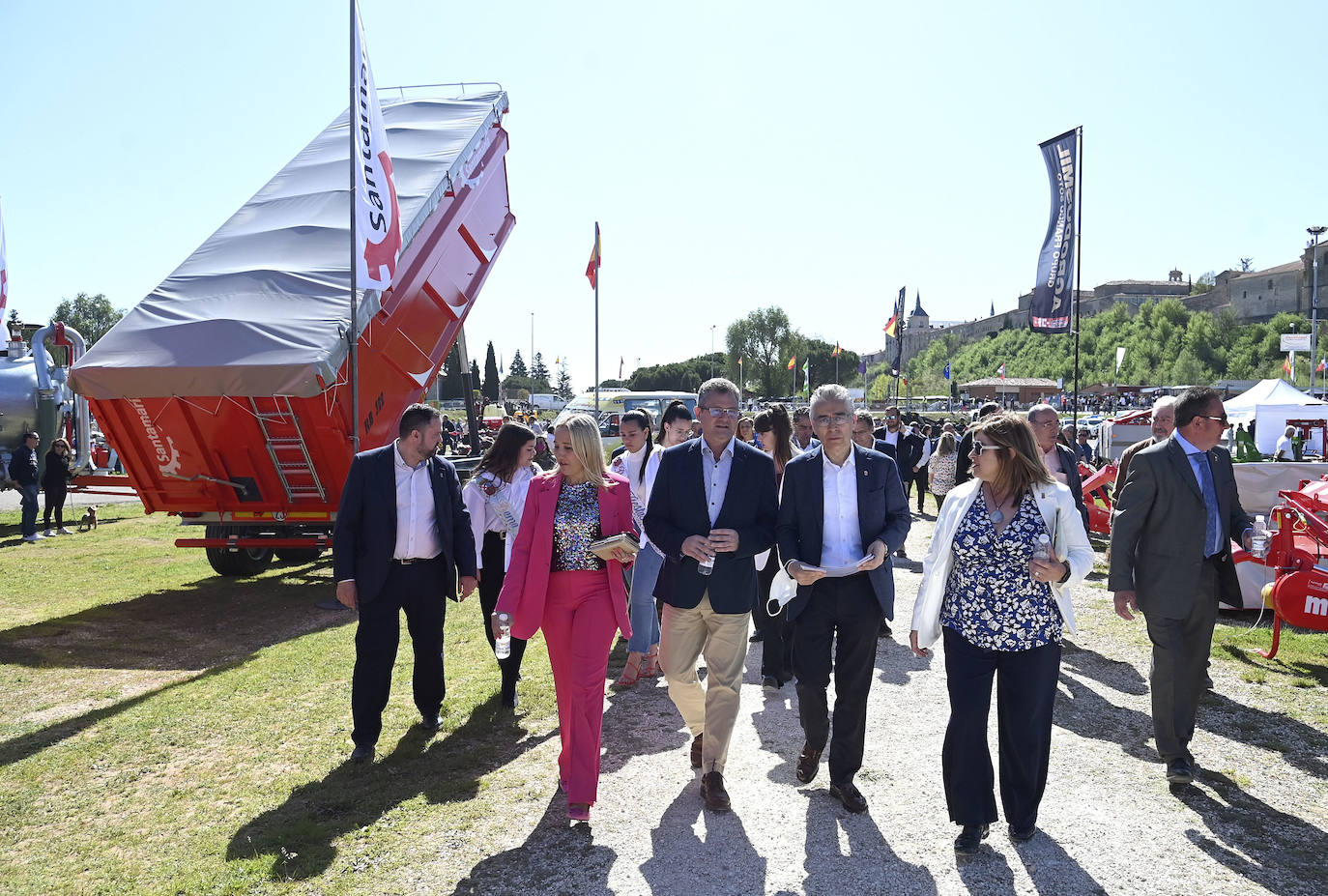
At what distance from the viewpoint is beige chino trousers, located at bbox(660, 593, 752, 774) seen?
4.43 meters

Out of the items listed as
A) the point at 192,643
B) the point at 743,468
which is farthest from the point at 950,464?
the point at 192,643

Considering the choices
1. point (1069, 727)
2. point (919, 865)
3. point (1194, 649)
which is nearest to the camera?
point (919, 865)

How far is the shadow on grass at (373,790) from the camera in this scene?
397 centimetres

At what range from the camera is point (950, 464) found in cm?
1029

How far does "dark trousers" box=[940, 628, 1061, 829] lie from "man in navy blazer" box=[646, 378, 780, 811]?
1.05 meters

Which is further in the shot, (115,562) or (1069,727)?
(115,562)

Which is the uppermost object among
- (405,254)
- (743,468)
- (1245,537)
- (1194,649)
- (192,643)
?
(405,254)

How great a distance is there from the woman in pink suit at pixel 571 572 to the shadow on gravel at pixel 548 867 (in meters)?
0.17

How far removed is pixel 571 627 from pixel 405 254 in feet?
22.7

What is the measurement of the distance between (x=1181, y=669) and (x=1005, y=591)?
1.62 m

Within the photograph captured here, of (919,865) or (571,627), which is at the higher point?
(571,627)

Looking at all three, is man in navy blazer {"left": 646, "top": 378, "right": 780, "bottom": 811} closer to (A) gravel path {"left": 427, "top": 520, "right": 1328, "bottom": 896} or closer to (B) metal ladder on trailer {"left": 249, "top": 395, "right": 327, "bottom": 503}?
(A) gravel path {"left": 427, "top": 520, "right": 1328, "bottom": 896}

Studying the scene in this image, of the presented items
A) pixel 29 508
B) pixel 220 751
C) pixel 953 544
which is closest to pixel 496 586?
pixel 220 751

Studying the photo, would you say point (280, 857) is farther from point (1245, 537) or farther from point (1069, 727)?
point (1245, 537)
